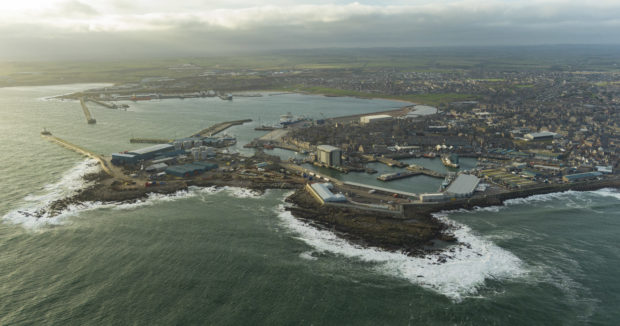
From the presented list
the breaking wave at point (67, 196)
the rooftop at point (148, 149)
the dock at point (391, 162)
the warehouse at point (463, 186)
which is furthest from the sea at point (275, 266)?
the rooftop at point (148, 149)

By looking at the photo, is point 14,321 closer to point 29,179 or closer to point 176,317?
point 176,317

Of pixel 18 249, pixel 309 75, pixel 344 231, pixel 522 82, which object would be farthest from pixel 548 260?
pixel 309 75

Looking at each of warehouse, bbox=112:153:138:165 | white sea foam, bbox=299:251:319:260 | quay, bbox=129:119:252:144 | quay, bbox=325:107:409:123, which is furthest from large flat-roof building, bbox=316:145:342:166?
quay, bbox=325:107:409:123

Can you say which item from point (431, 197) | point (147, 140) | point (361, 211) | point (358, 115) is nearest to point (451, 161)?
point (431, 197)

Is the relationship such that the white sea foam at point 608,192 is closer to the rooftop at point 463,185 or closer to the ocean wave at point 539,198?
the ocean wave at point 539,198

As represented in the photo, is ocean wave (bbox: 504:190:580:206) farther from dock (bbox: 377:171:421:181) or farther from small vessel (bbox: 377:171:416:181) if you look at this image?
small vessel (bbox: 377:171:416:181)

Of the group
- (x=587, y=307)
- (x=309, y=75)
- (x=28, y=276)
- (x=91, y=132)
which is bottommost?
(x=587, y=307)

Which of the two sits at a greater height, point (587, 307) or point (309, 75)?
point (309, 75)

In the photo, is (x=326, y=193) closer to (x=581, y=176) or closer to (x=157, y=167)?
(x=157, y=167)
